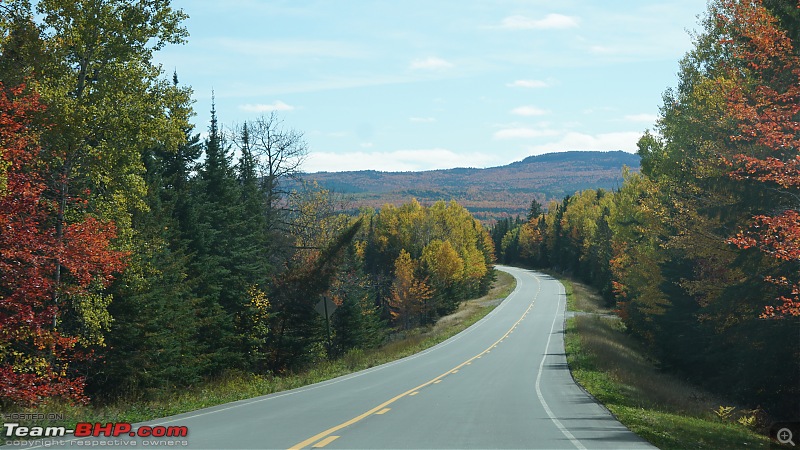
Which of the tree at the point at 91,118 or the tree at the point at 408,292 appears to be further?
the tree at the point at 408,292

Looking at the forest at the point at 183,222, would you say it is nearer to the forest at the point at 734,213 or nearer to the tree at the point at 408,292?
the forest at the point at 734,213

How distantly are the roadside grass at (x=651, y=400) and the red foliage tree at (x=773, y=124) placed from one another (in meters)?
2.98

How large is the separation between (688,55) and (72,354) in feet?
95.4

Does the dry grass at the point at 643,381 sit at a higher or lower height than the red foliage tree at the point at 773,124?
lower

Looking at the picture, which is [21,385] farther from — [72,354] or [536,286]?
[536,286]

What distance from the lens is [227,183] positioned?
4022 centimetres

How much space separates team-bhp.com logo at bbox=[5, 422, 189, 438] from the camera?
1116cm

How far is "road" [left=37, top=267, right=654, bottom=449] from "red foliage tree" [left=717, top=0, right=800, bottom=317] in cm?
487

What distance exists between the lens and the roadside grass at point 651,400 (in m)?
13.6

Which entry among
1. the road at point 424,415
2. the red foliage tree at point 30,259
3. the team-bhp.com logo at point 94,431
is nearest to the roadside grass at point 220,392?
the team-bhp.com logo at point 94,431

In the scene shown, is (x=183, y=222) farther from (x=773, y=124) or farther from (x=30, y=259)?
(x=773, y=124)

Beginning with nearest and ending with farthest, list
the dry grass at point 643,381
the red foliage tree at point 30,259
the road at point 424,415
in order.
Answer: the road at point 424,415
the red foliage tree at point 30,259
the dry grass at point 643,381

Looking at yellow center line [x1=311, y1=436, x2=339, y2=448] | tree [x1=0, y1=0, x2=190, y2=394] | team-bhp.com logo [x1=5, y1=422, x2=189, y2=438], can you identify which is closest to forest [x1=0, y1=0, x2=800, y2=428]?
tree [x1=0, y1=0, x2=190, y2=394]

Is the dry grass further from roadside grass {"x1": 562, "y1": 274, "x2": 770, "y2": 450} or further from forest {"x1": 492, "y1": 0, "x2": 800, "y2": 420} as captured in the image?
forest {"x1": 492, "y1": 0, "x2": 800, "y2": 420}
